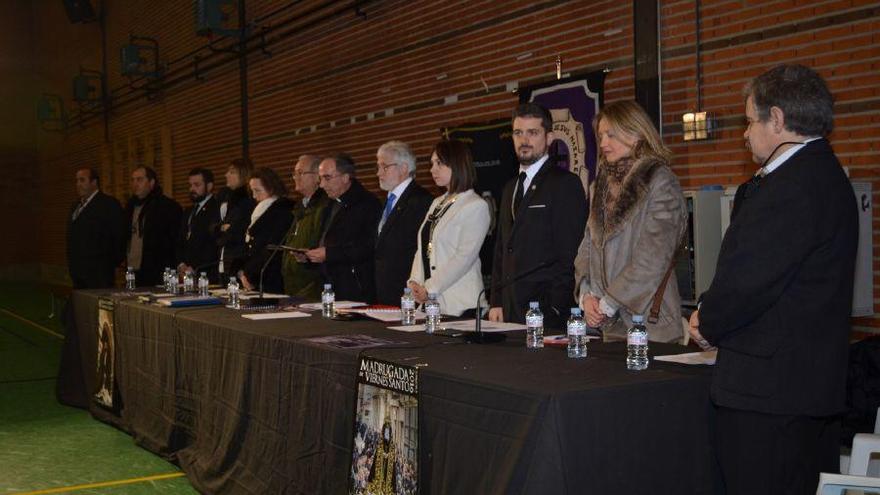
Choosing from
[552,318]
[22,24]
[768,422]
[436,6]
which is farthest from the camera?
[22,24]

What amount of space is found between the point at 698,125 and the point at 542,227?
62.8 inches

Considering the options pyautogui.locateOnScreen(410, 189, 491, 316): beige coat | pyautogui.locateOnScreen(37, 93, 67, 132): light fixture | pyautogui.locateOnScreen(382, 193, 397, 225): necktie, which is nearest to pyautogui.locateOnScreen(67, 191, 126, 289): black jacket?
pyautogui.locateOnScreen(382, 193, 397, 225): necktie

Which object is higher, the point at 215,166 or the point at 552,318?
the point at 215,166

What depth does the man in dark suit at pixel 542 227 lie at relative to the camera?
376 centimetres

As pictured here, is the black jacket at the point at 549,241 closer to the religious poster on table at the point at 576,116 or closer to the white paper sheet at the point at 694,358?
the white paper sheet at the point at 694,358

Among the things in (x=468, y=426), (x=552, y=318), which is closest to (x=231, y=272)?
(x=552, y=318)

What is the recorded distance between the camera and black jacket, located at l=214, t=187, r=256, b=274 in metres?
6.59

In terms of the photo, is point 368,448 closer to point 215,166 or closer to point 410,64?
point 410,64

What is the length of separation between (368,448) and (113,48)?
14.8 metres

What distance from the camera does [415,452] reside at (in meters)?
2.65

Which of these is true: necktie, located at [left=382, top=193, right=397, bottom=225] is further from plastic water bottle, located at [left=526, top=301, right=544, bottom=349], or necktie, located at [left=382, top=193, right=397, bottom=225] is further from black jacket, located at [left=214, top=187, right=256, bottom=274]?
plastic water bottle, located at [left=526, top=301, right=544, bottom=349]

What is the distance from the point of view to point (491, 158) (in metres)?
6.57

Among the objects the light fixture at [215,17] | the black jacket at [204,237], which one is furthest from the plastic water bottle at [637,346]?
the light fixture at [215,17]

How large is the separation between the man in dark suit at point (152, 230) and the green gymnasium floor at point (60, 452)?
1.16 meters
